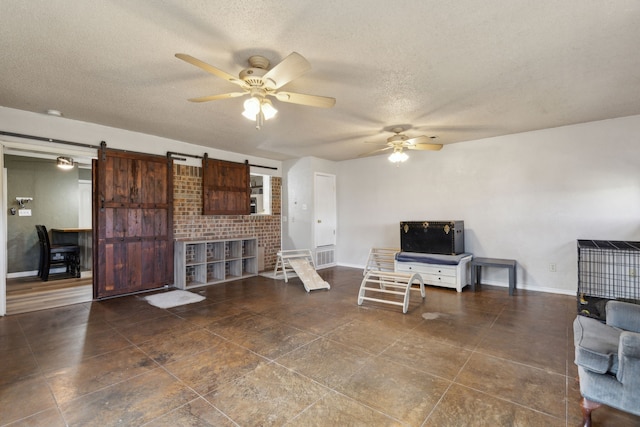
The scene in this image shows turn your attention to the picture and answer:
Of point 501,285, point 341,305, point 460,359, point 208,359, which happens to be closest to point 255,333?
point 208,359

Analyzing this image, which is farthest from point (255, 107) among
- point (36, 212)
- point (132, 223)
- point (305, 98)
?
point (36, 212)

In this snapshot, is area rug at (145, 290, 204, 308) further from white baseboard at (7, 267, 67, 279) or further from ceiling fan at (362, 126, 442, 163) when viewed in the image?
ceiling fan at (362, 126, 442, 163)

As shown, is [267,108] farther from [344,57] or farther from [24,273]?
[24,273]

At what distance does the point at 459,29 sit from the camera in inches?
85.1

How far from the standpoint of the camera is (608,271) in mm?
4168

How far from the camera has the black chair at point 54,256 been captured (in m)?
5.44

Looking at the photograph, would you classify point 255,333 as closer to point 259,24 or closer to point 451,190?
point 259,24

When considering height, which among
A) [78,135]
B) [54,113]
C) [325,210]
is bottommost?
[325,210]

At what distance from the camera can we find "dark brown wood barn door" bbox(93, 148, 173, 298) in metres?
4.43

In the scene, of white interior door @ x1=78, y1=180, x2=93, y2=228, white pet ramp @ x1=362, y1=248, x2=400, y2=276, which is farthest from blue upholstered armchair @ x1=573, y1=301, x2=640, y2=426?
white interior door @ x1=78, y1=180, x2=93, y2=228

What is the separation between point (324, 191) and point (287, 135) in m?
2.27

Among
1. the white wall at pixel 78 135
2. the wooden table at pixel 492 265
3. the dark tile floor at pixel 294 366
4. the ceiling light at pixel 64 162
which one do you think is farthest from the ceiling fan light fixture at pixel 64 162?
the wooden table at pixel 492 265

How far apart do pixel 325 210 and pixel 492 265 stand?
141 inches

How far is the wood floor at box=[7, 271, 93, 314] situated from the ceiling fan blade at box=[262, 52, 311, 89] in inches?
172
